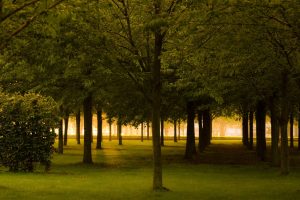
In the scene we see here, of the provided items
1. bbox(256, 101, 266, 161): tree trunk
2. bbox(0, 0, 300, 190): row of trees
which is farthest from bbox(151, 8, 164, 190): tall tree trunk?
bbox(256, 101, 266, 161): tree trunk

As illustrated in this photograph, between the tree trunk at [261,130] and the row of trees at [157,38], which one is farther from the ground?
the row of trees at [157,38]

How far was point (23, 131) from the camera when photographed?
2316 cm

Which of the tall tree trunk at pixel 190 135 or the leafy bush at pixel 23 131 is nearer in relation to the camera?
the leafy bush at pixel 23 131

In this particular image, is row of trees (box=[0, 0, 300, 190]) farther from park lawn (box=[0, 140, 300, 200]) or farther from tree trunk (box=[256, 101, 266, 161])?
tree trunk (box=[256, 101, 266, 161])

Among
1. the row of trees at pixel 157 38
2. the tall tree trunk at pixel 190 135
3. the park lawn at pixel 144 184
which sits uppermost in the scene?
the row of trees at pixel 157 38

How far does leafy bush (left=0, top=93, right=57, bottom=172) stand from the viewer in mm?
23016

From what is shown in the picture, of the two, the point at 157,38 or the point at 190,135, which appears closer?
the point at 157,38

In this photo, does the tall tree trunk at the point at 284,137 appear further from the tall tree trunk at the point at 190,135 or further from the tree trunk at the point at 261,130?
the tall tree trunk at the point at 190,135

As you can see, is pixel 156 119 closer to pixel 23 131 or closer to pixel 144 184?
pixel 144 184

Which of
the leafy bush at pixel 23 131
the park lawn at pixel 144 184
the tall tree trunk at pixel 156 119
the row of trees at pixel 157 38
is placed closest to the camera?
the row of trees at pixel 157 38

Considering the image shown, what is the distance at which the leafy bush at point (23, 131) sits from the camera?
23016mm

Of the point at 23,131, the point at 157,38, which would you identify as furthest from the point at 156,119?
the point at 23,131

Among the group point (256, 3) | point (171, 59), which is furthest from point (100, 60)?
point (256, 3)

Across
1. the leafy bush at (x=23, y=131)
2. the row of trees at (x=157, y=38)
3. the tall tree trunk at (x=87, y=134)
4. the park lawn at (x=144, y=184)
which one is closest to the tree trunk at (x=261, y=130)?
the park lawn at (x=144, y=184)
